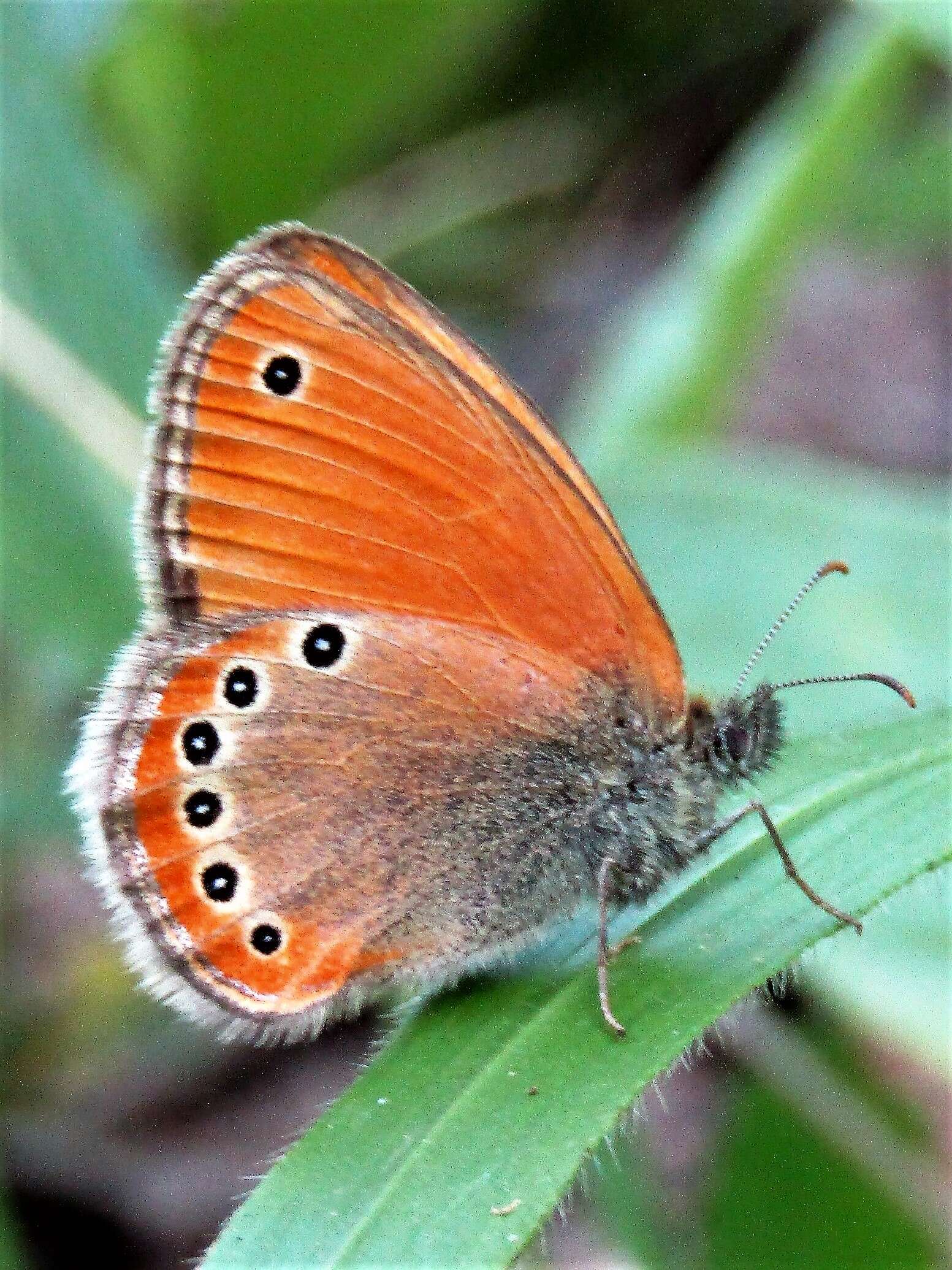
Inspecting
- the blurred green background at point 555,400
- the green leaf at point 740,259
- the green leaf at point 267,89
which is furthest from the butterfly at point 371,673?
the green leaf at point 267,89

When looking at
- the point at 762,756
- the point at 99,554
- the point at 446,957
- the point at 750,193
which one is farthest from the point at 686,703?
the point at 750,193

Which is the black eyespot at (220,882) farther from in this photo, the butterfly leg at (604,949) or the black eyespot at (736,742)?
the black eyespot at (736,742)

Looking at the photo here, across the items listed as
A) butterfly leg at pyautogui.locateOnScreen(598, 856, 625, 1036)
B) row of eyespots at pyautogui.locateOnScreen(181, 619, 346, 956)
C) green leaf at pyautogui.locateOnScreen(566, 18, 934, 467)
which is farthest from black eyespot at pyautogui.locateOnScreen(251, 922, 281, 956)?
green leaf at pyautogui.locateOnScreen(566, 18, 934, 467)

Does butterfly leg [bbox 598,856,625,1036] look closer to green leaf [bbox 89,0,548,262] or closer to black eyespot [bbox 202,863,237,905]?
black eyespot [bbox 202,863,237,905]

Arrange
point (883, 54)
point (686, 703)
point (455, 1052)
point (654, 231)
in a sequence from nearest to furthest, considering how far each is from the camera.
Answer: point (455, 1052) → point (686, 703) → point (883, 54) → point (654, 231)

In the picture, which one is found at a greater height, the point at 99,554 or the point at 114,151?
the point at 114,151

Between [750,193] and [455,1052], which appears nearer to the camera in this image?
[455,1052]

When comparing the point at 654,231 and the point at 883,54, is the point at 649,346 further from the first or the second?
the point at 654,231
